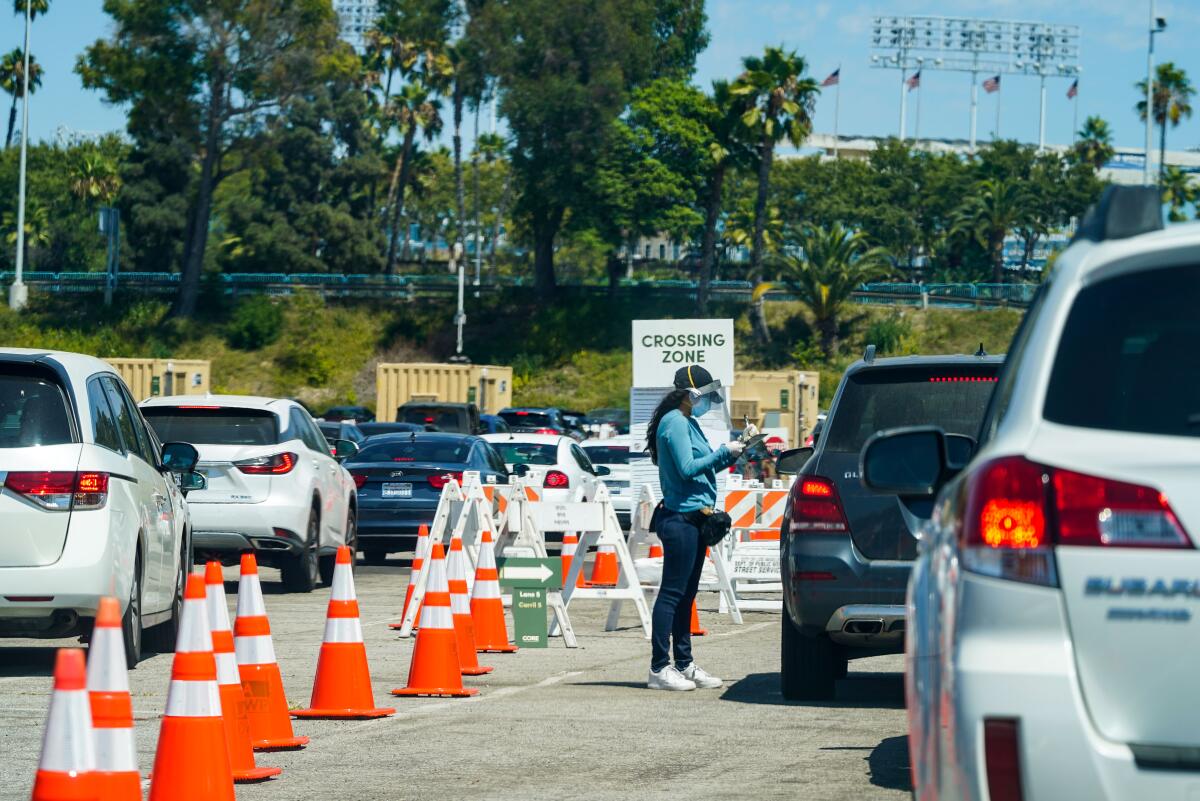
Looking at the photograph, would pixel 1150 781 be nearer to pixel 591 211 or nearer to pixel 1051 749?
pixel 1051 749

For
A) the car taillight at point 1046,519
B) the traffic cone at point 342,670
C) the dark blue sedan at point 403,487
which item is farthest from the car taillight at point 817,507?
the dark blue sedan at point 403,487

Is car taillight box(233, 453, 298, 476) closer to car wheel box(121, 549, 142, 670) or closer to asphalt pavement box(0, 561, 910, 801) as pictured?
asphalt pavement box(0, 561, 910, 801)

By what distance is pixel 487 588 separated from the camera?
1323 cm

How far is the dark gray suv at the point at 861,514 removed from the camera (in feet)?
32.1

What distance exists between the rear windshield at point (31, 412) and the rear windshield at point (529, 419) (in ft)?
130

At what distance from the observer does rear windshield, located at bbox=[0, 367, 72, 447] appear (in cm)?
1105

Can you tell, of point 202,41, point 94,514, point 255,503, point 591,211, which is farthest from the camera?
point 591,211

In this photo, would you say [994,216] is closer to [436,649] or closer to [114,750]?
[436,649]

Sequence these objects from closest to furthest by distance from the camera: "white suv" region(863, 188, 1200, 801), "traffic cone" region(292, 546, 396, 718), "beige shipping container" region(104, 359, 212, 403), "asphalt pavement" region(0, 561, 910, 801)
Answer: "white suv" region(863, 188, 1200, 801), "asphalt pavement" region(0, 561, 910, 801), "traffic cone" region(292, 546, 396, 718), "beige shipping container" region(104, 359, 212, 403)

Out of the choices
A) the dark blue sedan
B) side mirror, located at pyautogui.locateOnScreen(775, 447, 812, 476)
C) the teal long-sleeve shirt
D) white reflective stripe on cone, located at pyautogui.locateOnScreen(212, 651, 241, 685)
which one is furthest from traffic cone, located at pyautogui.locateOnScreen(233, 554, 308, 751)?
the dark blue sedan

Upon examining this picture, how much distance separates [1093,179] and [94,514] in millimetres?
91252

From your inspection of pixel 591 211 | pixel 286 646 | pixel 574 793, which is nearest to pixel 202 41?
pixel 591 211

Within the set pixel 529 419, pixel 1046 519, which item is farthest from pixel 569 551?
pixel 529 419

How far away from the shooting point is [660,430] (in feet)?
37.2
